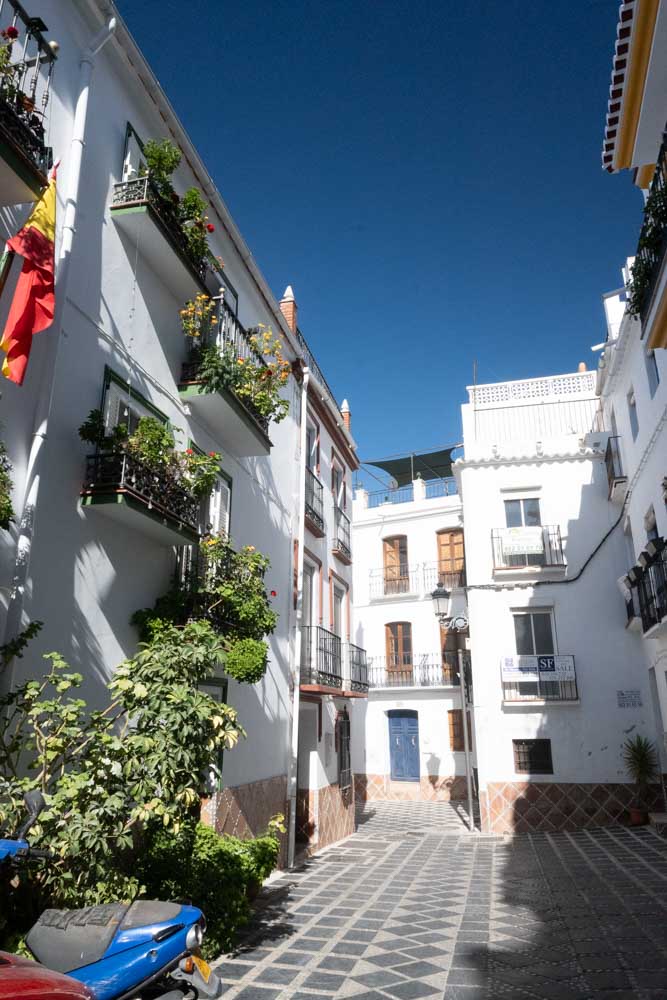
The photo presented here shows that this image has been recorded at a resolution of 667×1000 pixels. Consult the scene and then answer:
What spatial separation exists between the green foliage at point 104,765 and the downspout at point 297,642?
7.18 metres

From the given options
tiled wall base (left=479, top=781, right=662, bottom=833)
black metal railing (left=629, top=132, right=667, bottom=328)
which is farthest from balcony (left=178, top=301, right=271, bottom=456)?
tiled wall base (left=479, top=781, right=662, bottom=833)

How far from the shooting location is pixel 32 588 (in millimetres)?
6402

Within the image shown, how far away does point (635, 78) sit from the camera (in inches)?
354

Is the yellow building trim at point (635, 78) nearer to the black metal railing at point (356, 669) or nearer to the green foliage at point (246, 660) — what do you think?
the green foliage at point (246, 660)

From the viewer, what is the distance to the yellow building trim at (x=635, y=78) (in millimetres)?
8211

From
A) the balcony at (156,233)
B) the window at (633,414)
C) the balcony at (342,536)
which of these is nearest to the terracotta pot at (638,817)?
the window at (633,414)

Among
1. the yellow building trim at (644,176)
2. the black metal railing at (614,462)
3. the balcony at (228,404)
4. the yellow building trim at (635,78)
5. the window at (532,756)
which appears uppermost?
the yellow building trim at (644,176)

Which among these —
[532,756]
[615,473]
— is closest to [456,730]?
[532,756]

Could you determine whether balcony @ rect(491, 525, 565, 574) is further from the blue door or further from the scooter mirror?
the scooter mirror

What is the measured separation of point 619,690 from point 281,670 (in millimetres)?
9946

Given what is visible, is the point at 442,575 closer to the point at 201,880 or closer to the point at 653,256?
the point at 653,256

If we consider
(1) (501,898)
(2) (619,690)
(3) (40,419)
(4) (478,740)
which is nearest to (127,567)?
(3) (40,419)

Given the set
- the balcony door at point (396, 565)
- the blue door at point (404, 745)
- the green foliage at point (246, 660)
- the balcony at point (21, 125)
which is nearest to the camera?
the balcony at point (21, 125)

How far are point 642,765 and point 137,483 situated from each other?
15.3 meters
